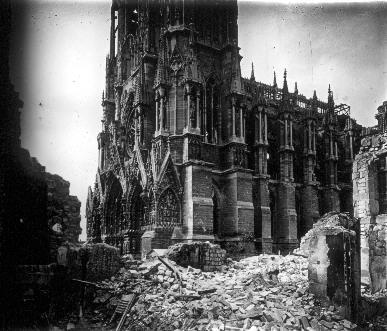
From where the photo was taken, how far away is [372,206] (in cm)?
1589

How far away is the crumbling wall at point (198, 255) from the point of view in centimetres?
1719

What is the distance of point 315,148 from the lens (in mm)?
33156

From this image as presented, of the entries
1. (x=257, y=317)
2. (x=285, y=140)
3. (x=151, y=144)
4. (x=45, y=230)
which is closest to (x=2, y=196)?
(x=45, y=230)

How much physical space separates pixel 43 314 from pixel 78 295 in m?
2.30

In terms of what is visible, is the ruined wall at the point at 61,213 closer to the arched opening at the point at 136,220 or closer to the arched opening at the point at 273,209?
the arched opening at the point at 136,220

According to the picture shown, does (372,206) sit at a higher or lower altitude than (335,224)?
higher

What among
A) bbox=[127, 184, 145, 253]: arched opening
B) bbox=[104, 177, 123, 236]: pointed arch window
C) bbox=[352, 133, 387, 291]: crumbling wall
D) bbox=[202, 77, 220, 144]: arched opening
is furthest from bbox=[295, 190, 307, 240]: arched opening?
bbox=[352, 133, 387, 291]: crumbling wall

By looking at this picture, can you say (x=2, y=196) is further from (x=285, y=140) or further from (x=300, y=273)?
(x=285, y=140)

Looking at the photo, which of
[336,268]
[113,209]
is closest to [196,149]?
[113,209]

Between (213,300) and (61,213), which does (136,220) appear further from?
(213,300)

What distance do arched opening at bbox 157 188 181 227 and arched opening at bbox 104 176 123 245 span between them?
635cm

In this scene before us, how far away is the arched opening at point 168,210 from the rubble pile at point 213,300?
20.4 ft

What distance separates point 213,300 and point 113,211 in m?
18.1

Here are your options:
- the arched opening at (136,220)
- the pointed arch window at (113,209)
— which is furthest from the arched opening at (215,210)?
the pointed arch window at (113,209)
